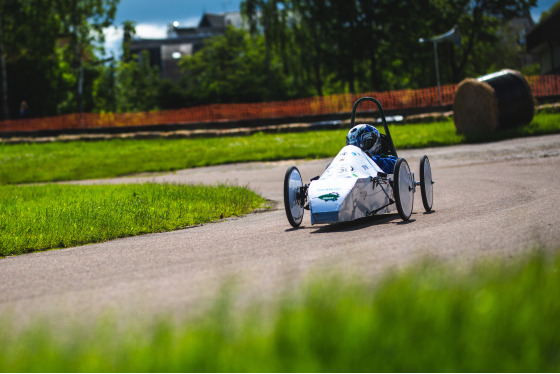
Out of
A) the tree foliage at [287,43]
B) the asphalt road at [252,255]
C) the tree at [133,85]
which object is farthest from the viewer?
the tree at [133,85]

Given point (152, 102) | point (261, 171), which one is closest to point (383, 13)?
point (152, 102)

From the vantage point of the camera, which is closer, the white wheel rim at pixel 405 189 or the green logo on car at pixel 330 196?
the green logo on car at pixel 330 196

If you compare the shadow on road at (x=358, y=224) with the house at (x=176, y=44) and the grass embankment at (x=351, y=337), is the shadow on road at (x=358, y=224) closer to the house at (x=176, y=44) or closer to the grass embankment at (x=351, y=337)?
the grass embankment at (x=351, y=337)

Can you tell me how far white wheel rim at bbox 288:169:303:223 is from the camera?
30.7 ft

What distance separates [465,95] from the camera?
25469 mm

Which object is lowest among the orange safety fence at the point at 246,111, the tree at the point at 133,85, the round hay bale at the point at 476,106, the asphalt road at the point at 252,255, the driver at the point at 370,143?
the asphalt road at the point at 252,255

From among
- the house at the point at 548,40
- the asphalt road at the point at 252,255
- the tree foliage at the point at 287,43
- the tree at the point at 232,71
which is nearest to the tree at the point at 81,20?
the tree foliage at the point at 287,43

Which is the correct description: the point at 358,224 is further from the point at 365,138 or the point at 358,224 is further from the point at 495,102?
the point at 495,102

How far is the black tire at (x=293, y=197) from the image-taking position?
363 inches

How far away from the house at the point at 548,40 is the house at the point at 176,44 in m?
66.5

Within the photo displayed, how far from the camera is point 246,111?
44.3 meters

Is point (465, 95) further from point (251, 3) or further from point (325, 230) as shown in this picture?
point (251, 3)

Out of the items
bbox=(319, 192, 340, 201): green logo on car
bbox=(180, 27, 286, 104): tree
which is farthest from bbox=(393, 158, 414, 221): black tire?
bbox=(180, 27, 286, 104): tree

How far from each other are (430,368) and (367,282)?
1794 mm
